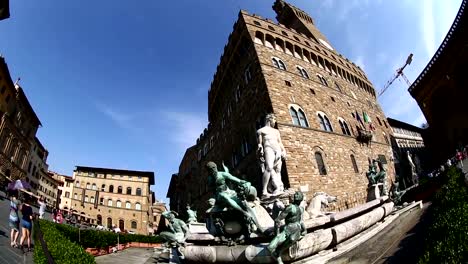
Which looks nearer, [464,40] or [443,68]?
[464,40]

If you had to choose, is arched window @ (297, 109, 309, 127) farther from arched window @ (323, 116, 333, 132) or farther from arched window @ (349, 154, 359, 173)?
arched window @ (349, 154, 359, 173)

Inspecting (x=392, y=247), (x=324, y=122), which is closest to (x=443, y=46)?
(x=324, y=122)

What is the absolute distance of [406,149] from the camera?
2950cm

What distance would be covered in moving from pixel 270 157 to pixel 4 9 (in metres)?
21.4

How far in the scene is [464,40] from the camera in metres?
20.0

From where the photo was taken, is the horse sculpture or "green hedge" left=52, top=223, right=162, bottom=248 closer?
the horse sculpture

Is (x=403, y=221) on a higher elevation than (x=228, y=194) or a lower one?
lower

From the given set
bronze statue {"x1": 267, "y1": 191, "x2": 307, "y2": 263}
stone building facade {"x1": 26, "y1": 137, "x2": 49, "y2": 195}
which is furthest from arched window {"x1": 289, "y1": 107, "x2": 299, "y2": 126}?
stone building facade {"x1": 26, "y1": 137, "x2": 49, "y2": 195}

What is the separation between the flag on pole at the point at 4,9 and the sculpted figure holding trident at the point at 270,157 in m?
20.3

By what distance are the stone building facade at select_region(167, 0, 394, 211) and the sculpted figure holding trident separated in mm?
4955

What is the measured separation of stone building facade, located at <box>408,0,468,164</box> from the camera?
67.2 ft

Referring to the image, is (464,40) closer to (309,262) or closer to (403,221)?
(403,221)

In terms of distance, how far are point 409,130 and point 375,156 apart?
76.3ft

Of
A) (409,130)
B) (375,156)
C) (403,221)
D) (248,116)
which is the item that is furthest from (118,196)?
(403,221)
